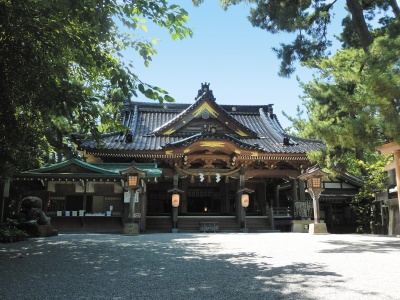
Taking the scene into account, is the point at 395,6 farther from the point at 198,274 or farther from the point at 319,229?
the point at 198,274

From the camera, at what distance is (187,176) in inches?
720

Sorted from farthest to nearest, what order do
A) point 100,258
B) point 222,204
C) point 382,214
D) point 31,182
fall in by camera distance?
1. point 222,204
2. point 382,214
3. point 31,182
4. point 100,258

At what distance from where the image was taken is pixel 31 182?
14.1 meters

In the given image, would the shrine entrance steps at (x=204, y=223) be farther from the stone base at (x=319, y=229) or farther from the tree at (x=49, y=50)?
the tree at (x=49, y=50)

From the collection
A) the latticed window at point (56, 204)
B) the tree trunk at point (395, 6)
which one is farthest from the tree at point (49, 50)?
the tree trunk at point (395, 6)

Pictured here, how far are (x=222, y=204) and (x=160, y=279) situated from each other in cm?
1626

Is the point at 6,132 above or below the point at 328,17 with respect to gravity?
below

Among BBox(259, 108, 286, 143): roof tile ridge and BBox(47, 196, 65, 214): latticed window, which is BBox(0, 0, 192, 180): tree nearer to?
BBox(47, 196, 65, 214): latticed window

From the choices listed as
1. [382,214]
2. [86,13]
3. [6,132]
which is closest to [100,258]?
[6,132]

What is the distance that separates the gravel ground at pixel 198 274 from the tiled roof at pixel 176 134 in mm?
9530

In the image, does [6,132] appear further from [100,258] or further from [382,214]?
[382,214]

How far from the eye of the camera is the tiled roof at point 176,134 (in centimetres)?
1677

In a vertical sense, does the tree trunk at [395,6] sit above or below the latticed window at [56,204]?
above

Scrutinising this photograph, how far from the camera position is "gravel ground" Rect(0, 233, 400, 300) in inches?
151
